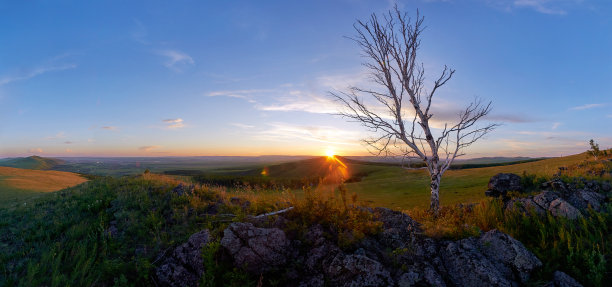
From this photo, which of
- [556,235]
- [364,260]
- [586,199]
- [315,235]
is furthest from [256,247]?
[586,199]

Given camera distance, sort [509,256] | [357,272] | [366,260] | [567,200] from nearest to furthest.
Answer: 1. [357,272]
2. [366,260]
3. [509,256]
4. [567,200]

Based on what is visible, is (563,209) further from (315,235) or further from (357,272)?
(315,235)

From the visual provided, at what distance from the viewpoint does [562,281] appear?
501cm

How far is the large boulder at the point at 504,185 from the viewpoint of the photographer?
10.1m

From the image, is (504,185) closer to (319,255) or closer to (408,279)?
(408,279)

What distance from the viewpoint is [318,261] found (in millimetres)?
5535

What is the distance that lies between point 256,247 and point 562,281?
5802mm

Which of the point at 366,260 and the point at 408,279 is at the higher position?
the point at 366,260

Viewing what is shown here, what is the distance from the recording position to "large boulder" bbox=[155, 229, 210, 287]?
5188 millimetres

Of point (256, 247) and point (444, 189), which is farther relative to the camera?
point (444, 189)

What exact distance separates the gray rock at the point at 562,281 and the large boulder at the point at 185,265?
6.61m

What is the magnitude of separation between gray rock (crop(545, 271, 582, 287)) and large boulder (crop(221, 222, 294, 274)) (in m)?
5.01

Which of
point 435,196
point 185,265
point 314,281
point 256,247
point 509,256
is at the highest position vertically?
point 435,196

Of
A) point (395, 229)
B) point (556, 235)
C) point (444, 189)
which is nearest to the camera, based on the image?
point (395, 229)
